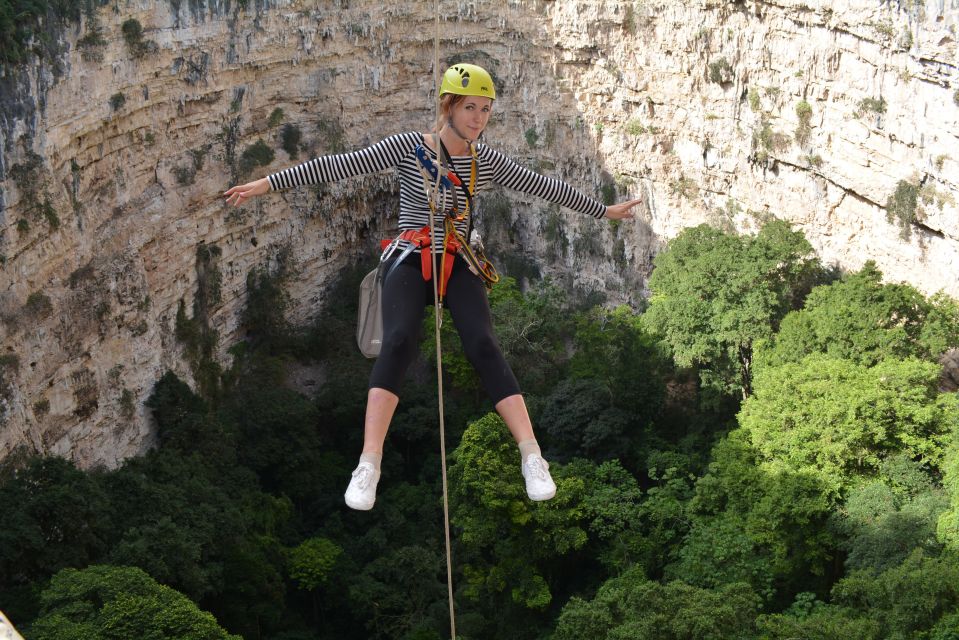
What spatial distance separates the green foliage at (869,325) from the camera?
27484mm

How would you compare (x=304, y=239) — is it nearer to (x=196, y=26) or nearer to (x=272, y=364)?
(x=272, y=364)

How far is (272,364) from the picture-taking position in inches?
1519

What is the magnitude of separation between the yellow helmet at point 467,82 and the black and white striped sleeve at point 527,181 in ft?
1.87

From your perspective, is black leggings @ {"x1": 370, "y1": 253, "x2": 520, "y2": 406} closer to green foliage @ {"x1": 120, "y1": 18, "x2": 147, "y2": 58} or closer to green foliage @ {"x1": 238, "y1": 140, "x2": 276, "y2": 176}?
green foliage @ {"x1": 120, "y1": 18, "x2": 147, "y2": 58}

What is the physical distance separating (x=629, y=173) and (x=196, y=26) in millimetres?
14076

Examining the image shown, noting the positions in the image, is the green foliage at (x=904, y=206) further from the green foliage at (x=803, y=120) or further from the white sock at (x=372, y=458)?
the white sock at (x=372, y=458)

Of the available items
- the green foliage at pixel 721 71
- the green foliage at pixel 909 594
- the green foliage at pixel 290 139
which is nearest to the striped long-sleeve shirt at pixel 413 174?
the green foliage at pixel 909 594

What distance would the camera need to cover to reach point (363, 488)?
310 inches

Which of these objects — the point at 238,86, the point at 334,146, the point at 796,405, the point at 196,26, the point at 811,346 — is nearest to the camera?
the point at 796,405

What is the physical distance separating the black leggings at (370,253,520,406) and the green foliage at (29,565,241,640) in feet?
50.5

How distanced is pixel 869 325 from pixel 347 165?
2185 centimetres

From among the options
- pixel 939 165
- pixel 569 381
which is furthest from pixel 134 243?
pixel 939 165

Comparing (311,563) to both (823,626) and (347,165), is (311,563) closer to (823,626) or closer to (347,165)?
(823,626)

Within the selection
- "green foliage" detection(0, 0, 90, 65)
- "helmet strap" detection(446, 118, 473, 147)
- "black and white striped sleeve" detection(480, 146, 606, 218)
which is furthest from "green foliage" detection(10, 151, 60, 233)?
"helmet strap" detection(446, 118, 473, 147)
